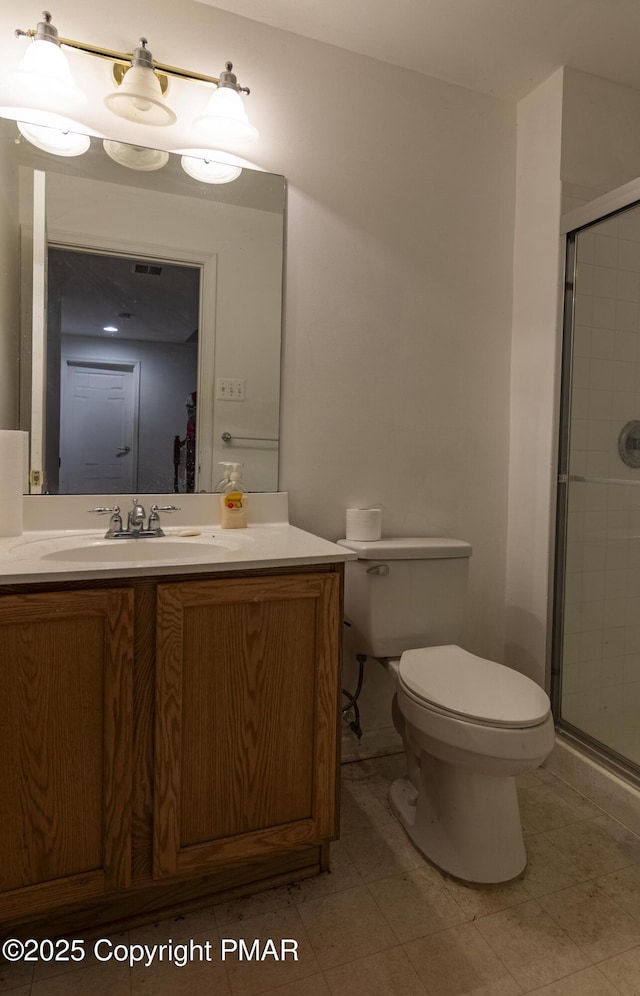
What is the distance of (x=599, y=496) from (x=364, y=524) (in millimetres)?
804

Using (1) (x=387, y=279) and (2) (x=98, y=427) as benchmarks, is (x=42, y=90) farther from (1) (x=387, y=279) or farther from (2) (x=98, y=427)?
(1) (x=387, y=279)

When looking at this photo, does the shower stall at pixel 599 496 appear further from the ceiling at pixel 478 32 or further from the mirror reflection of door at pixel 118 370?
the mirror reflection of door at pixel 118 370

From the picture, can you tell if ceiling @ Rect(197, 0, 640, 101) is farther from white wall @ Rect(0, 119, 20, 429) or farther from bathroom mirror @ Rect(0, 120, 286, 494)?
white wall @ Rect(0, 119, 20, 429)

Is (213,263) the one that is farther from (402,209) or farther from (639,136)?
(639,136)

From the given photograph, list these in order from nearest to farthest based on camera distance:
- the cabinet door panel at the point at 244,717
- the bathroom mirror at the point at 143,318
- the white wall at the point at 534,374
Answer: the cabinet door panel at the point at 244,717 < the bathroom mirror at the point at 143,318 < the white wall at the point at 534,374

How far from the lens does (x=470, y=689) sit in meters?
1.40

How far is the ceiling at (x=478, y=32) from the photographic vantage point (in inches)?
64.3

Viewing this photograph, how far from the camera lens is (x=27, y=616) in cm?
105

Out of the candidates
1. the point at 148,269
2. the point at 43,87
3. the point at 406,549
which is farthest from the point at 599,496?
the point at 43,87

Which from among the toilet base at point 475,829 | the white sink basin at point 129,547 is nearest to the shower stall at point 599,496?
the toilet base at point 475,829

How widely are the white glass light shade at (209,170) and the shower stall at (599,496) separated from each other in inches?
43.0

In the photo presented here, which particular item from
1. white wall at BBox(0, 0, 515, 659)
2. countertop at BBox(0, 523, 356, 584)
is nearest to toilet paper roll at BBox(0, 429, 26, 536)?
countertop at BBox(0, 523, 356, 584)

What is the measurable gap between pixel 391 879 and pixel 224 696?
651 mm

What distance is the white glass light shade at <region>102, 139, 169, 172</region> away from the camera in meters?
1.55
